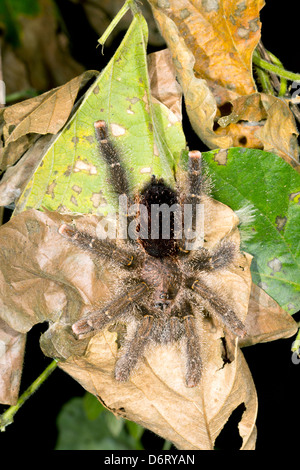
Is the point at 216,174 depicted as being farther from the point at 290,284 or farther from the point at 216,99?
the point at 290,284

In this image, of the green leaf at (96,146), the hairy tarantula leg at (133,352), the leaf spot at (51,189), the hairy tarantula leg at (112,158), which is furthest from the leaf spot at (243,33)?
the hairy tarantula leg at (133,352)

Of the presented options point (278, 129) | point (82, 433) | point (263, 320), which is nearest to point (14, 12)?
point (278, 129)

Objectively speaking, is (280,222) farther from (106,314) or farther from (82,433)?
(82,433)

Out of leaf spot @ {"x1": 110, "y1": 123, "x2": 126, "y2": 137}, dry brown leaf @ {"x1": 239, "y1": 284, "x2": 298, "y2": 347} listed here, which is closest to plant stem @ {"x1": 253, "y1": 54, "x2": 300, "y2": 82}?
leaf spot @ {"x1": 110, "y1": 123, "x2": 126, "y2": 137}

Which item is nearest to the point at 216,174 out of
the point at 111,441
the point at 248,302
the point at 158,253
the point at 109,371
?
the point at 158,253
